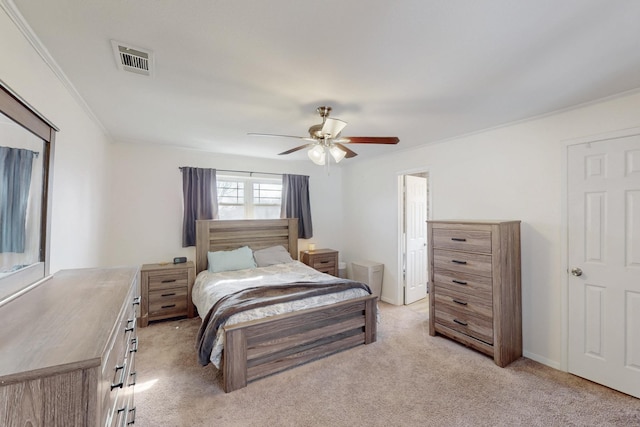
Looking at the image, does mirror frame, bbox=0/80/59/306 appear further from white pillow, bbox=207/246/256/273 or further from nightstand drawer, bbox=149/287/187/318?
white pillow, bbox=207/246/256/273

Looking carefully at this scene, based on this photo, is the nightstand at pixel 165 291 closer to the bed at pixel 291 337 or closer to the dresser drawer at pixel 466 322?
the bed at pixel 291 337

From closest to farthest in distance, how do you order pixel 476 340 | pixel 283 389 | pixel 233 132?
pixel 283 389 → pixel 476 340 → pixel 233 132

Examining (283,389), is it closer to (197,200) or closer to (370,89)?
(370,89)

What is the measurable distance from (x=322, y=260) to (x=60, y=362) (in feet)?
13.5

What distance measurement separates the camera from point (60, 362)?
2.22ft

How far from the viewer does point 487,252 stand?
2.63 m

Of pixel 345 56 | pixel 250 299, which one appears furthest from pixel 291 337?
pixel 345 56

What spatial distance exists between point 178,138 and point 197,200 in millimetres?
948

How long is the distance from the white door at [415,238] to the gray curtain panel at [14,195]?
403 centimetres

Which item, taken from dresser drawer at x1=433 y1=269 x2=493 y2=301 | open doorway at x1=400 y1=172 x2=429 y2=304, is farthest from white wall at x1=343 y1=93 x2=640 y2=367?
open doorway at x1=400 y1=172 x2=429 y2=304

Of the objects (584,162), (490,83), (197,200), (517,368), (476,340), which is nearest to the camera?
(490,83)

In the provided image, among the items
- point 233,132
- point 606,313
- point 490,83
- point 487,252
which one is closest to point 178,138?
point 233,132

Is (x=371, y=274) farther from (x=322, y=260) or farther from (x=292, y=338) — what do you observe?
(x=292, y=338)

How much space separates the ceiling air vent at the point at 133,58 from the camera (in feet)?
5.14
